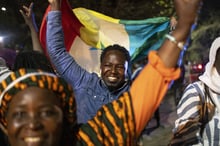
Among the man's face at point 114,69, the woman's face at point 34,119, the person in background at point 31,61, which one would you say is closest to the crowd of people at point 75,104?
the woman's face at point 34,119

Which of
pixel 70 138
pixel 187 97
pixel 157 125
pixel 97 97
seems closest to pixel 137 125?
pixel 70 138

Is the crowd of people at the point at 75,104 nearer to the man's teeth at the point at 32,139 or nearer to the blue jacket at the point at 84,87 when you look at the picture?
the man's teeth at the point at 32,139

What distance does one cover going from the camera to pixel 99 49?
6.28 metres

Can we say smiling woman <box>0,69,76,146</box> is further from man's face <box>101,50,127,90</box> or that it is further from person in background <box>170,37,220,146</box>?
man's face <box>101,50,127,90</box>

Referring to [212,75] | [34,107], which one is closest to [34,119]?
[34,107]

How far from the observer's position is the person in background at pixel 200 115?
366 cm

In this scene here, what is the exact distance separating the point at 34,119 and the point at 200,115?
186cm

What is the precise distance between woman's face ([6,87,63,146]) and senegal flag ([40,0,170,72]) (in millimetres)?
3685

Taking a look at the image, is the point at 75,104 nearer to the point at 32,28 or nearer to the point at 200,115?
the point at 200,115

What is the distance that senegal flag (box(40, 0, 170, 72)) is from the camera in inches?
237

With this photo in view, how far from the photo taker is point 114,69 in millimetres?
4230

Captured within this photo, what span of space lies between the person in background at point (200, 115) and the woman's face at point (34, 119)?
171cm

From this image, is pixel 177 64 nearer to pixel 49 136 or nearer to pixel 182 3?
pixel 182 3

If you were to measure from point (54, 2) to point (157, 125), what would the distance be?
7946 millimetres
